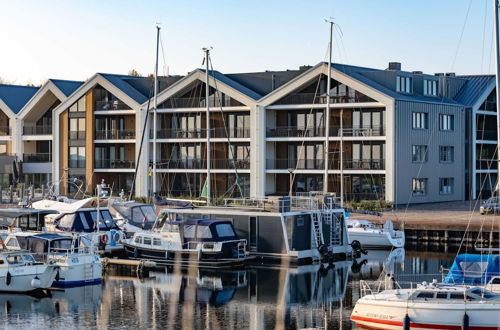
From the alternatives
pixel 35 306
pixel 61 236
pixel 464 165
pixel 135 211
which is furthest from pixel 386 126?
pixel 35 306

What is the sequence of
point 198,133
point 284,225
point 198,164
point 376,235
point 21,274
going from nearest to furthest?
point 21,274 → point 284,225 → point 376,235 → point 198,164 → point 198,133

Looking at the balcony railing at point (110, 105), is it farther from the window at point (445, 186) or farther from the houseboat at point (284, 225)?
the houseboat at point (284, 225)

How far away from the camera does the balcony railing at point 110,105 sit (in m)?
79.9

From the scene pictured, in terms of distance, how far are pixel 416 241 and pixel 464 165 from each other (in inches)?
828

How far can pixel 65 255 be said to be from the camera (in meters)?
40.4

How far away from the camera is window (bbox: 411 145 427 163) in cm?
7091

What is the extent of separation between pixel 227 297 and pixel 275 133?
3645 centimetres

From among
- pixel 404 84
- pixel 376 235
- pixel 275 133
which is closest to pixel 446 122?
pixel 404 84

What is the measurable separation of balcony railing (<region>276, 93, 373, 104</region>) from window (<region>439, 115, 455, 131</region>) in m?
7.68

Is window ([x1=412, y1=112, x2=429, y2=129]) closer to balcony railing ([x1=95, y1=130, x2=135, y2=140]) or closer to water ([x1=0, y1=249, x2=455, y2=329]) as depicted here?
balcony railing ([x1=95, y1=130, x2=135, y2=140])

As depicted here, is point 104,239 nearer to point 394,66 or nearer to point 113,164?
point 113,164

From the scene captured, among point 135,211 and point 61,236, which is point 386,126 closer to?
point 135,211

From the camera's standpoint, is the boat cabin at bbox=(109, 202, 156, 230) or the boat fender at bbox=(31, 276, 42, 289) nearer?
the boat fender at bbox=(31, 276, 42, 289)

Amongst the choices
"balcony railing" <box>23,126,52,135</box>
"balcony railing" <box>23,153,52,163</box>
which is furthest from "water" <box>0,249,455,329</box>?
"balcony railing" <box>23,126,52,135</box>
